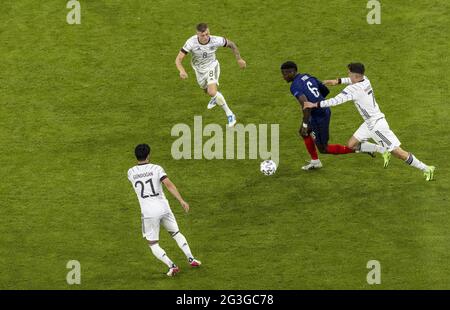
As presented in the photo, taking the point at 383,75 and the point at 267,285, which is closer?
the point at 267,285

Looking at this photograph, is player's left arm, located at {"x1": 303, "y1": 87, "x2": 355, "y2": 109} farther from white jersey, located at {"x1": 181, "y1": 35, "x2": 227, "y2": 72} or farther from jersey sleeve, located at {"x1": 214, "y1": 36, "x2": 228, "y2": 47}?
white jersey, located at {"x1": 181, "y1": 35, "x2": 227, "y2": 72}

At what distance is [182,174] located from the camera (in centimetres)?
3003

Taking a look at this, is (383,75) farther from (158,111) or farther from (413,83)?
(158,111)

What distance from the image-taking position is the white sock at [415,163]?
1115 inches

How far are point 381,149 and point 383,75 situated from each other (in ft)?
16.7

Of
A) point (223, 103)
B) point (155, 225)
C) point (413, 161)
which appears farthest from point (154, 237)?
point (223, 103)

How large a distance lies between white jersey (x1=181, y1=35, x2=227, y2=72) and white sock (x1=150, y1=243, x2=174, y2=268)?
706cm

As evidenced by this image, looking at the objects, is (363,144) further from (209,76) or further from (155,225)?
(155,225)


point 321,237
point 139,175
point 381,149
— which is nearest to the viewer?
point 139,175

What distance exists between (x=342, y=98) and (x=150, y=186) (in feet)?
17.3

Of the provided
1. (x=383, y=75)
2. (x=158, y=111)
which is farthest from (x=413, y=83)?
(x=158, y=111)

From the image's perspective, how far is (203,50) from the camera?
31.1 metres

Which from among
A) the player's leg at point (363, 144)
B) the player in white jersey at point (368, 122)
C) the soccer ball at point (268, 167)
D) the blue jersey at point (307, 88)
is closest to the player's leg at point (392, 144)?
the player in white jersey at point (368, 122)

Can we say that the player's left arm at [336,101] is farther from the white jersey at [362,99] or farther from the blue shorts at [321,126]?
the blue shorts at [321,126]
